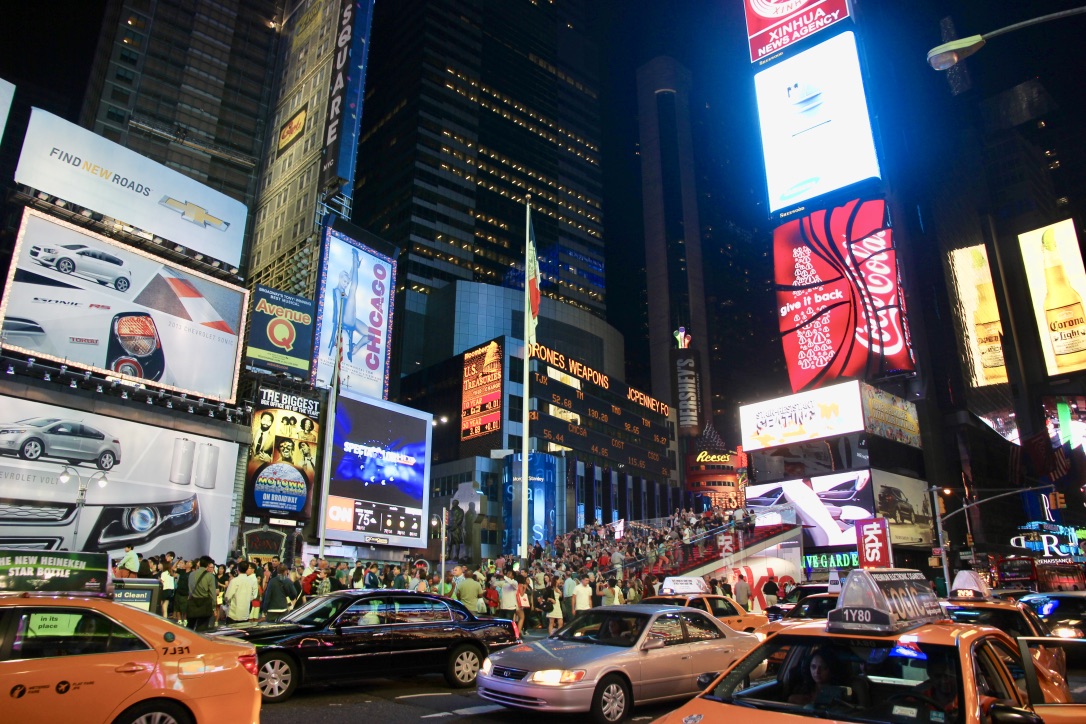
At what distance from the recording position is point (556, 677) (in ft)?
26.1

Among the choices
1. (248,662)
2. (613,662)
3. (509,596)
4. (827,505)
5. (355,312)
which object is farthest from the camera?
(355,312)

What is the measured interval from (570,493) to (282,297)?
45.8 m

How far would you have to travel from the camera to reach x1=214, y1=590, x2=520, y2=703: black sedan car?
943 centimetres

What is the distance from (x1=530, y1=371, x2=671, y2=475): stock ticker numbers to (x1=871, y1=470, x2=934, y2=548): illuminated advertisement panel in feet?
133

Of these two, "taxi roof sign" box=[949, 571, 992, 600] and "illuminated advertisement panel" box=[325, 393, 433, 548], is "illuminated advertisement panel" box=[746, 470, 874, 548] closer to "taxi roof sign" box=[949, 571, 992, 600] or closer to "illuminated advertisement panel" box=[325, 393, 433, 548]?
"illuminated advertisement panel" box=[325, 393, 433, 548]

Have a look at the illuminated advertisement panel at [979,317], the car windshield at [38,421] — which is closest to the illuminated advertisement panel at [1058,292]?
the illuminated advertisement panel at [979,317]

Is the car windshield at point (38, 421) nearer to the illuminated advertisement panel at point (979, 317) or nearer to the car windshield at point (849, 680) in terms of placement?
the car windshield at point (849, 680)

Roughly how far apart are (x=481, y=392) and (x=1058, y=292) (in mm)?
56421

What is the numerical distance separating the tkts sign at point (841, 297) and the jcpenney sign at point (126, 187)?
35182mm

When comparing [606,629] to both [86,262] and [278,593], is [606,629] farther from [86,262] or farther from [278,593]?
[86,262]

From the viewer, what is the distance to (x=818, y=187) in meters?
46.8

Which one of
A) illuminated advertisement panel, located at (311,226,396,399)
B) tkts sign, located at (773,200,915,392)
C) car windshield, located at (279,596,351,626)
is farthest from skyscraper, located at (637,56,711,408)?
car windshield, located at (279,596,351,626)

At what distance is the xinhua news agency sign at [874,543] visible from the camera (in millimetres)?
19328

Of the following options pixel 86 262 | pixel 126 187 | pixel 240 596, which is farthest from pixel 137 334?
pixel 240 596
